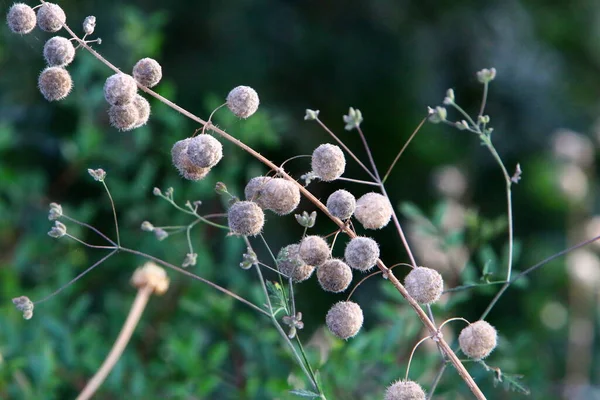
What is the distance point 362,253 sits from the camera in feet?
2.05

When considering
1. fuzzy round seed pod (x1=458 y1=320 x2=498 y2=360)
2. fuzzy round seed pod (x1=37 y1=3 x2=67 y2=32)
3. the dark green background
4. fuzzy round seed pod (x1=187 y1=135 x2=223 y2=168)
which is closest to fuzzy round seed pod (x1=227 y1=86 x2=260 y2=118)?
fuzzy round seed pod (x1=187 y1=135 x2=223 y2=168)

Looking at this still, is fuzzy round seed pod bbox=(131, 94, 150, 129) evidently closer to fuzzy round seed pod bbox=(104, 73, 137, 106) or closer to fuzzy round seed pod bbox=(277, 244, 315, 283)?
fuzzy round seed pod bbox=(104, 73, 137, 106)

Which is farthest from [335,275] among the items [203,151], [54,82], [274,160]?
[274,160]

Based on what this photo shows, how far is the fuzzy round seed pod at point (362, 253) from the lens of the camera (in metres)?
0.62

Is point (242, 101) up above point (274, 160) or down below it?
above

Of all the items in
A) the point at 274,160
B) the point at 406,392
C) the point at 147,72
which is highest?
the point at 147,72

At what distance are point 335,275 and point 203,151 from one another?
0.15 m

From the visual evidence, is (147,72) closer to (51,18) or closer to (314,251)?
(51,18)

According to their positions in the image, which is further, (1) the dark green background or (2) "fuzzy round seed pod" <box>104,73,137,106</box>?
(1) the dark green background

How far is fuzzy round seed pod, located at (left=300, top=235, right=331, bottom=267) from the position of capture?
0.63 meters

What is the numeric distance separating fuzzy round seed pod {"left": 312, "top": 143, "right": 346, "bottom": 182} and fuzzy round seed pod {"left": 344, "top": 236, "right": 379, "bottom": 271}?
62mm

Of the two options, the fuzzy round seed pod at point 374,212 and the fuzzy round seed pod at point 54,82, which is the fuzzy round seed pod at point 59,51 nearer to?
the fuzzy round seed pod at point 54,82

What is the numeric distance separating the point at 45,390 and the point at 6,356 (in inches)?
3.2

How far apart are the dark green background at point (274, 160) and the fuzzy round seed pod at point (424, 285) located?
0.41 m
